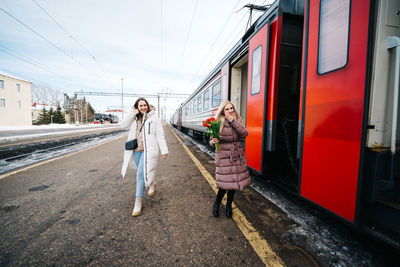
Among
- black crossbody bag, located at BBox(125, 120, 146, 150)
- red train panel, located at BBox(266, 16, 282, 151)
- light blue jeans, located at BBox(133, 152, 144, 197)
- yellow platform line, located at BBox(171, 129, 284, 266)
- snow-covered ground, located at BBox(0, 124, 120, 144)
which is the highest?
red train panel, located at BBox(266, 16, 282, 151)

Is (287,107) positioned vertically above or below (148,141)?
above

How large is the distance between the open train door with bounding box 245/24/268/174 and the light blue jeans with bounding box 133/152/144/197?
1921 mm

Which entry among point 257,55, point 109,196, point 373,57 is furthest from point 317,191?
point 109,196

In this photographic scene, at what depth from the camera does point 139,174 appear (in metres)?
2.48

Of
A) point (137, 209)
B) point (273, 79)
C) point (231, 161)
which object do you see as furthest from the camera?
point (273, 79)

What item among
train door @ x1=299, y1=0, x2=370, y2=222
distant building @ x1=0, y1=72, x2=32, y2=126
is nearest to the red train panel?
train door @ x1=299, y1=0, x2=370, y2=222

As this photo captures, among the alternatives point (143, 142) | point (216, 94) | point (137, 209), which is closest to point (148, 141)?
point (143, 142)

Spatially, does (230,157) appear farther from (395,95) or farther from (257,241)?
(395,95)

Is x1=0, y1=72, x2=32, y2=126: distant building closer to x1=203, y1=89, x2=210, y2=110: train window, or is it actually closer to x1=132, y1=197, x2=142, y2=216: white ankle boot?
x1=203, y1=89, x2=210, y2=110: train window

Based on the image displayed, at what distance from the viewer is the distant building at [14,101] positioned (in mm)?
28719

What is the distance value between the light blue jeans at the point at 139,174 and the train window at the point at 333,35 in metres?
2.56

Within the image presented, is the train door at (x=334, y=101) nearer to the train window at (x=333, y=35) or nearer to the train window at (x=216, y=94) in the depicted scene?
the train window at (x=333, y=35)

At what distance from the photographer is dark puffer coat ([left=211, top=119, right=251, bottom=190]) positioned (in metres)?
2.15

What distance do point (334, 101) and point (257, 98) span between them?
144 cm
